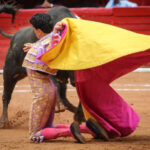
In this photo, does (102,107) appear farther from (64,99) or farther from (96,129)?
(64,99)

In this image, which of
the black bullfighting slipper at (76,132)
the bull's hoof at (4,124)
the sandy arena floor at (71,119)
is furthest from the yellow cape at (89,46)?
the bull's hoof at (4,124)

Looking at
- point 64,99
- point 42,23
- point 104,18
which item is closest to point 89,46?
point 42,23

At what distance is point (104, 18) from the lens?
33.6 feet

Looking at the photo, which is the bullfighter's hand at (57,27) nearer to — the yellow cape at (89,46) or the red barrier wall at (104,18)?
the yellow cape at (89,46)

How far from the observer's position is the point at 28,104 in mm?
6910

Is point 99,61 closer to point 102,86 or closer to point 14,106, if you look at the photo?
point 102,86

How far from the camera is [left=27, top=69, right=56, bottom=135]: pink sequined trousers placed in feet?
13.6

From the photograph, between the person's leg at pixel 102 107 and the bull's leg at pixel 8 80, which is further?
the bull's leg at pixel 8 80

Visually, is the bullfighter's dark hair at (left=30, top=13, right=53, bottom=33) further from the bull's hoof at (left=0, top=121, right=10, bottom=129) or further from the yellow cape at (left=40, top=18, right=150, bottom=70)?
the bull's hoof at (left=0, top=121, right=10, bottom=129)

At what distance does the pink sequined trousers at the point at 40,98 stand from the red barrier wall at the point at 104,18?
5.91 meters

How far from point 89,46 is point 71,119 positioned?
6.69 feet

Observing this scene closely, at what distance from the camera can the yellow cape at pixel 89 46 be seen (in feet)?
12.7

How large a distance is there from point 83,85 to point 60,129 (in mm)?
437

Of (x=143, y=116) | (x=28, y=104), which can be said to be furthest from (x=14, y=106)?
(x=143, y=116)
